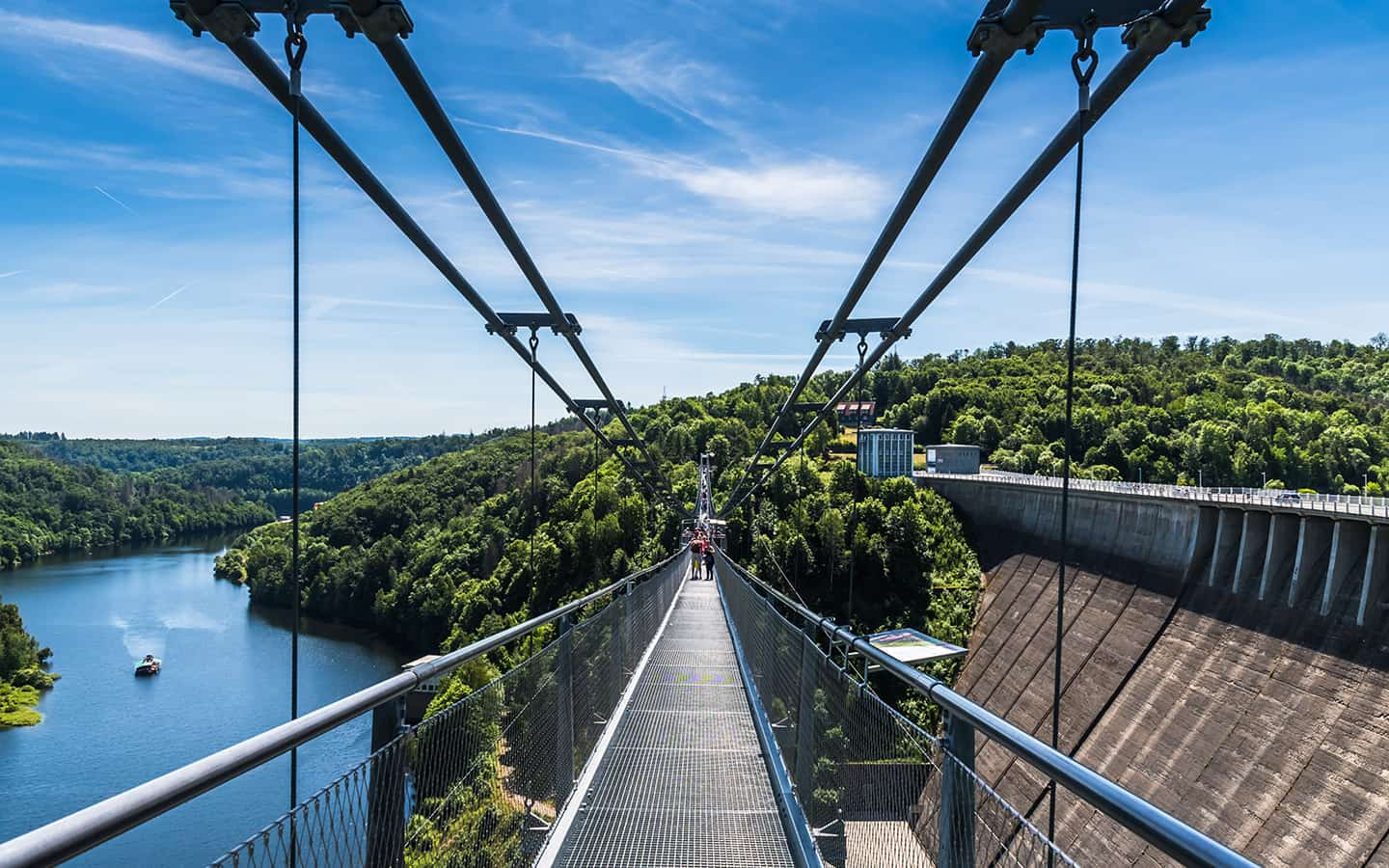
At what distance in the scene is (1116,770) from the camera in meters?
16.5

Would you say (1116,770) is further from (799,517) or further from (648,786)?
(799,517)

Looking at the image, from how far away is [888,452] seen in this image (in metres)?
44.1

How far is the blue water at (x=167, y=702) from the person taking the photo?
834 inches

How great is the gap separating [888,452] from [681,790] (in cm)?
4192

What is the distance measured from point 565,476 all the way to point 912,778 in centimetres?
5107

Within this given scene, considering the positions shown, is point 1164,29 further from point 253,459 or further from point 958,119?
point 253,459

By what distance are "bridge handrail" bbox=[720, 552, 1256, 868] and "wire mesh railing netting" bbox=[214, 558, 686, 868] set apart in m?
0.95

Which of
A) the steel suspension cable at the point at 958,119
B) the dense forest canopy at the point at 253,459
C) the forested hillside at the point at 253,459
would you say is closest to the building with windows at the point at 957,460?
the steel suspension cable at the point at 958,119

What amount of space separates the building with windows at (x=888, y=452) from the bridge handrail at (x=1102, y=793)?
42451 millimetres

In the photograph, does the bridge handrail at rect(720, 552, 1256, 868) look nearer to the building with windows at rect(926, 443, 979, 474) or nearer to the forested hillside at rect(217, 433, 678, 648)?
the forested hillside at rect(217, 433, 678, 648)

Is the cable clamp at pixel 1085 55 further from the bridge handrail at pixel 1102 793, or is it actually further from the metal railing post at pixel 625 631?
the metal railing post at pixel 625 631

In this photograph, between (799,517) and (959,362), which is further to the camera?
(959,362)

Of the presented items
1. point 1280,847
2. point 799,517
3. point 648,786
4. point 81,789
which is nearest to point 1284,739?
point 1280,847

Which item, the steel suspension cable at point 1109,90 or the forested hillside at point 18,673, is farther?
the forested hillside at point 18,673
